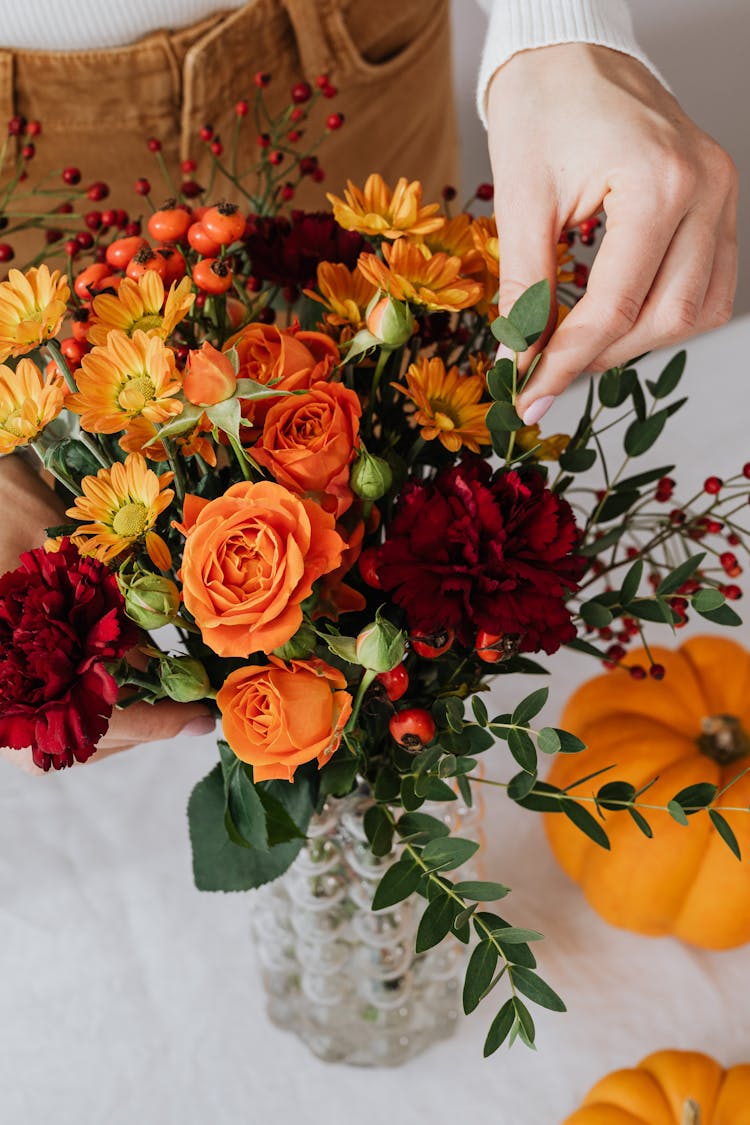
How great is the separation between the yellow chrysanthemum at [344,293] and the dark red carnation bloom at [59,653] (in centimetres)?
13

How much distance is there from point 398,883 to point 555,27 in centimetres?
36

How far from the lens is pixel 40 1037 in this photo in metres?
0.55

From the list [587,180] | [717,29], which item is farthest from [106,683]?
[717,29]

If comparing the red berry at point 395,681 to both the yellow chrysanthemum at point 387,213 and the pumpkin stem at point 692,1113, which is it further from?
the pumpkin stem at point 692,1113

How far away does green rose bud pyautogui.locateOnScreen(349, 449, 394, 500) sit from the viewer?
30cm

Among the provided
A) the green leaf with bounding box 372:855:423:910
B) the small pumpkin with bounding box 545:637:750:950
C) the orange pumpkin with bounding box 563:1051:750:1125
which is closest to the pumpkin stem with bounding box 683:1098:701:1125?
the orange pumpkin with bounding box 563:1051:750:1125

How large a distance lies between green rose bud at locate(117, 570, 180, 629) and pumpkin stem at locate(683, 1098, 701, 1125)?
0.35 m

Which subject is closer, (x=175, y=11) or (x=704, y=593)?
(x=704, y=593)

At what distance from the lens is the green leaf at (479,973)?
337 mm

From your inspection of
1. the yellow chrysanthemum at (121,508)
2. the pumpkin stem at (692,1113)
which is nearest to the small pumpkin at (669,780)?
the pumpkin stem at (692,1113)

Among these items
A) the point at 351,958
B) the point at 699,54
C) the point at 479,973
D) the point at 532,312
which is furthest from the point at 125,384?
the point at 699,54

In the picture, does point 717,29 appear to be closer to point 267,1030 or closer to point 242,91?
point 242,91

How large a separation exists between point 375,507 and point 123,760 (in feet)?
1.25

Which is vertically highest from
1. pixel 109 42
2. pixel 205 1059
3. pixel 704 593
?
pixel 109 42
